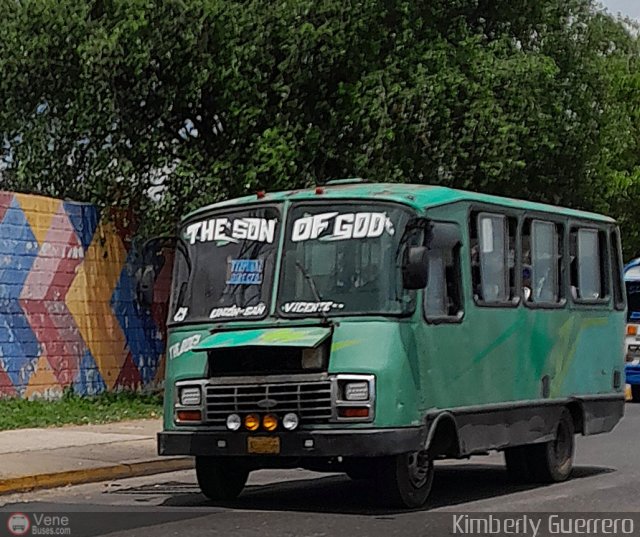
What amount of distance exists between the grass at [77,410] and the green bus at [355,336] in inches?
266

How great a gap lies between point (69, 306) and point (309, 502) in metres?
9.46

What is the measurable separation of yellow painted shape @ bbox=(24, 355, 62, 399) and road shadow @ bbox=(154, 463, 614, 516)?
6.85 m

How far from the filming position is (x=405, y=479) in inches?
467

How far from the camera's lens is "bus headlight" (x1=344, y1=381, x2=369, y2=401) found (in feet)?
37.7

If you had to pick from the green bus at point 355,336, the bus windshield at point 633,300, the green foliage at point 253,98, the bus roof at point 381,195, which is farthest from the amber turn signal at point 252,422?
the bus windshield at point 633,300

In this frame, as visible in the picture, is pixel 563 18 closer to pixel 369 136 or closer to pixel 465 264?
pixel 369 136

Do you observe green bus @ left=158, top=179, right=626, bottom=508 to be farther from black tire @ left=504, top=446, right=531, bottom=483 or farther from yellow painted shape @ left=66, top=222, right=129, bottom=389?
yellow painted shape @ left=66, top=222, right=129, bottom=389

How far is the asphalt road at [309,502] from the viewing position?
1108 cm

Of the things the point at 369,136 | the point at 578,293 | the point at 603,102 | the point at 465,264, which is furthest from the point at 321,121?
the point at 465,264

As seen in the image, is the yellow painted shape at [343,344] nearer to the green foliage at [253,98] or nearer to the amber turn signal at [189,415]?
the amber turn signal at [189,415]

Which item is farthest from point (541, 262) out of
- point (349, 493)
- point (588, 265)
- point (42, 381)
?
point (42, 381)

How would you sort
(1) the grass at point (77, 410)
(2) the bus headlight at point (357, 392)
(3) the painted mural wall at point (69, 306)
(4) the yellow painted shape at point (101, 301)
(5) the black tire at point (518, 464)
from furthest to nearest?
(4) the yellow painted shape at point (101, 301), (3) the painted mural wall at point (69, 306), (1) the grass at point (77, 410), (5) the black tire at point (518, 464), (2) the bus headlight at point (357, 392)

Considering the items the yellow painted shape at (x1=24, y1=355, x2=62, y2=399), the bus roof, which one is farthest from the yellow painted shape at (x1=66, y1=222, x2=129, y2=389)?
the bus roof

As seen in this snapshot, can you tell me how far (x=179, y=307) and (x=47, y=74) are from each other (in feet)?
33.0
